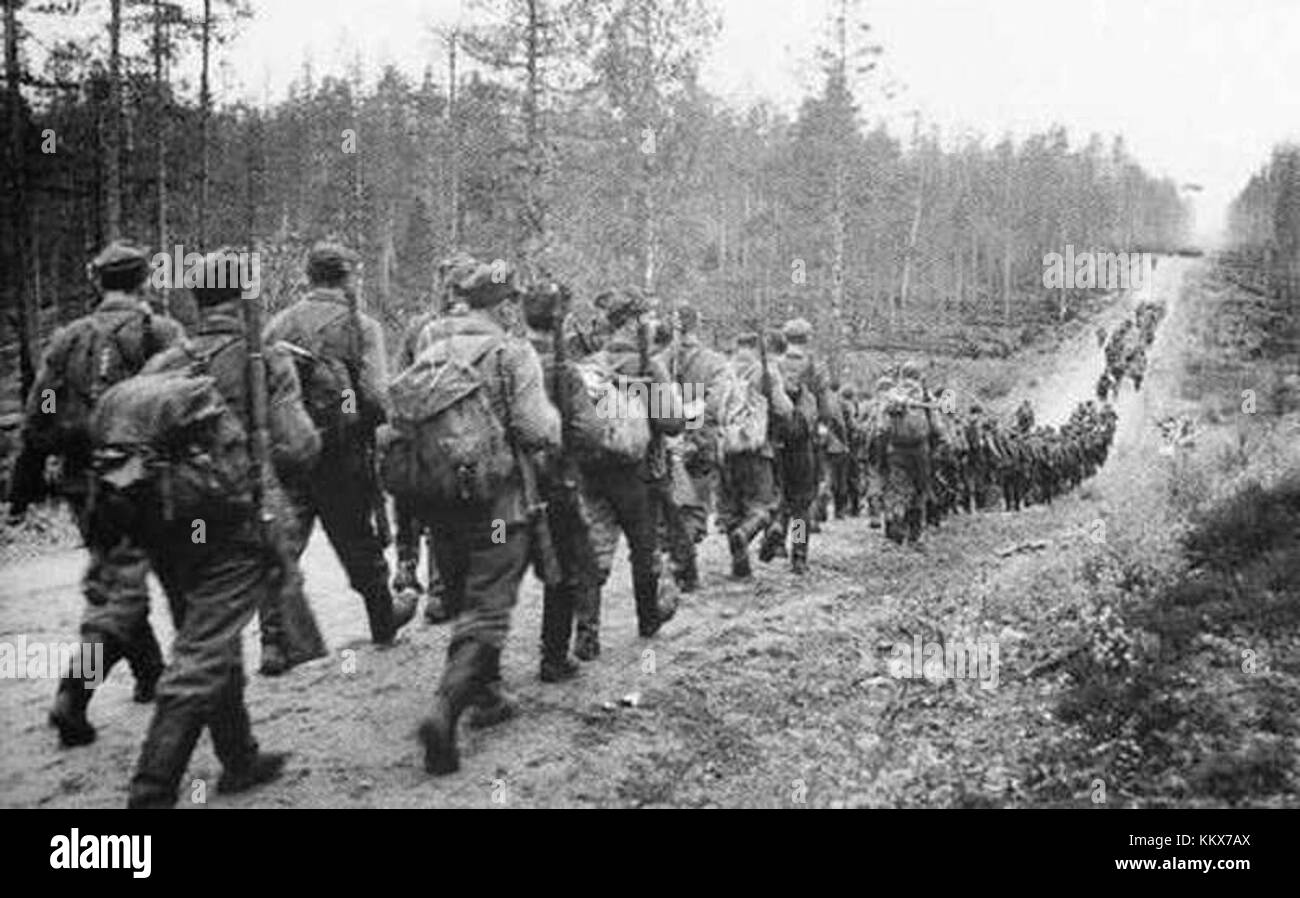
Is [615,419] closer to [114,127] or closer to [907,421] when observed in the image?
[907,421]

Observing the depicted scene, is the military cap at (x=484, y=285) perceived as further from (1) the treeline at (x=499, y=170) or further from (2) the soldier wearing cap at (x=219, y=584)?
(1) the treeline at (x=499, y=170)

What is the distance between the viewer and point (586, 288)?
25594mm

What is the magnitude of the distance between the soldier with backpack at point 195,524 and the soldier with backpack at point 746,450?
4.44 meters

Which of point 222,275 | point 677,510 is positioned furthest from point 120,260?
point 677,510

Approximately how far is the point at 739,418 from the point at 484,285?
3843mm

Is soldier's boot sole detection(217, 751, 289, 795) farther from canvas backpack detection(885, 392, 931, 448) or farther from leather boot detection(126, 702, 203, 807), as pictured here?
canvas backpack detection(885, 392, 931, 448)

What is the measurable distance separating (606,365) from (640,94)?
17989 mm

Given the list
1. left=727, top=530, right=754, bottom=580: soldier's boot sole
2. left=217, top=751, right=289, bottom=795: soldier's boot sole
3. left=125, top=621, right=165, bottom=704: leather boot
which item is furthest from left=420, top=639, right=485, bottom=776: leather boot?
left=727, top=530, right=754, bottom=580: soldier's boot sole

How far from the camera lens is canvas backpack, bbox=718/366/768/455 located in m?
8.70

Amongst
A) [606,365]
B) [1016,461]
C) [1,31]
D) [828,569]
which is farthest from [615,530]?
[1,31]

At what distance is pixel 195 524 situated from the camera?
14.1 ft

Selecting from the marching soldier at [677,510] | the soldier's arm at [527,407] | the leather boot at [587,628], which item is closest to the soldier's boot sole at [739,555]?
the marching soldier at [677,510]
